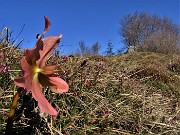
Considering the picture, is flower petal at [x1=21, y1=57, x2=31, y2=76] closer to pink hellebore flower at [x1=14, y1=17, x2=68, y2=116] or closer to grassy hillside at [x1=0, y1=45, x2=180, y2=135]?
pink hellebore flower at [x1=14, y1=17, x2=68, y2=116]

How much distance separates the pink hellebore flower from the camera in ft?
2.53

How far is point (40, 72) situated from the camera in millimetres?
827

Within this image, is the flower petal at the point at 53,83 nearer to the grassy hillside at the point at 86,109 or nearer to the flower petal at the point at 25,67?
the flower petal at the point at 25,67

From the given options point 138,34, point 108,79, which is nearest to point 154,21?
point 138,34

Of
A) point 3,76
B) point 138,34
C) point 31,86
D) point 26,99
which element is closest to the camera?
point 31,86

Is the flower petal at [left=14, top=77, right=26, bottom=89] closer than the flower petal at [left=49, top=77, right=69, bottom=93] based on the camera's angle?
Yes

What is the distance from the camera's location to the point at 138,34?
3306cm

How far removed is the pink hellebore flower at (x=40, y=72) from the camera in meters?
0.77

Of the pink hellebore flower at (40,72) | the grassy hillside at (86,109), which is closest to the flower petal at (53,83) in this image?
the pink hellebore flower at (40,72)

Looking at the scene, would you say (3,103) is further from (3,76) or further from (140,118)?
(140,118)

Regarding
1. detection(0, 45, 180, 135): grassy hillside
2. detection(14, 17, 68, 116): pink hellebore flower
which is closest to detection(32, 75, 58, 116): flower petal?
detection(14, 17, 68, 116): pink hellebore flower

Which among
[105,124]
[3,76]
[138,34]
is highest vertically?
[138,34]

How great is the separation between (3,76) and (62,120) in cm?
36

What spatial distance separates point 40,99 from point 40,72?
0.07 metres
